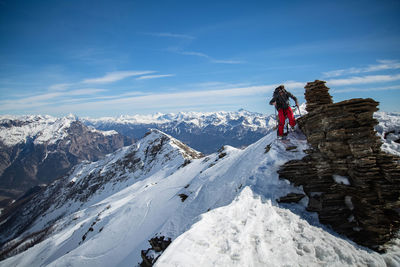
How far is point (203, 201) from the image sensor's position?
17562 mm

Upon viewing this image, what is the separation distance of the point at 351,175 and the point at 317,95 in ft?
21.8

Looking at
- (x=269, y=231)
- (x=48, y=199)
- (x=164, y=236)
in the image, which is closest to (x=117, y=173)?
(x=48, y=199)

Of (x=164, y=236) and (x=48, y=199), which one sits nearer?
(x=164, y=236)

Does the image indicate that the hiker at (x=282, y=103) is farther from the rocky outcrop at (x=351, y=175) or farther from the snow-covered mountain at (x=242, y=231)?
the rocky outcrop at (x=351, y=175)

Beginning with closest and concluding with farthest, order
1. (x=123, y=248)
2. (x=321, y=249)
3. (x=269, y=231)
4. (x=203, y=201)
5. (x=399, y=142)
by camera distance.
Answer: (x=321, y=249) < (x=269, y=231) < (x=399, y=142) < (x=203, y=201) < (x=123, y=248)

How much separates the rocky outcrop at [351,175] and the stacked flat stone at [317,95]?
5.48 feet

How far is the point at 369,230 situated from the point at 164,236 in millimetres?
14267

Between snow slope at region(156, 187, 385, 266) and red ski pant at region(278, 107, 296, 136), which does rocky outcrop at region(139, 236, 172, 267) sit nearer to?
snow slope at region(156, 187, 385, 266)

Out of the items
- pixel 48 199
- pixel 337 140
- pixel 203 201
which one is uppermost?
pixel 337 140

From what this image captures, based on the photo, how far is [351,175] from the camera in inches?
436

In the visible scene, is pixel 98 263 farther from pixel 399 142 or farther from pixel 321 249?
pixel 399 142

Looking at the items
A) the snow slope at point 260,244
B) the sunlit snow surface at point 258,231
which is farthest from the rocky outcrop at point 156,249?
the snow slope at point 260,244

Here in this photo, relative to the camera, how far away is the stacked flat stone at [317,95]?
565 inches

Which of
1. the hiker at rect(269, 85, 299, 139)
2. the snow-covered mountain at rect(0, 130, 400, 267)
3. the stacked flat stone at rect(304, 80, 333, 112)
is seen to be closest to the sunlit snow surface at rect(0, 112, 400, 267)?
the snow-covered mountain at rect(0, 130, 400, 267)
